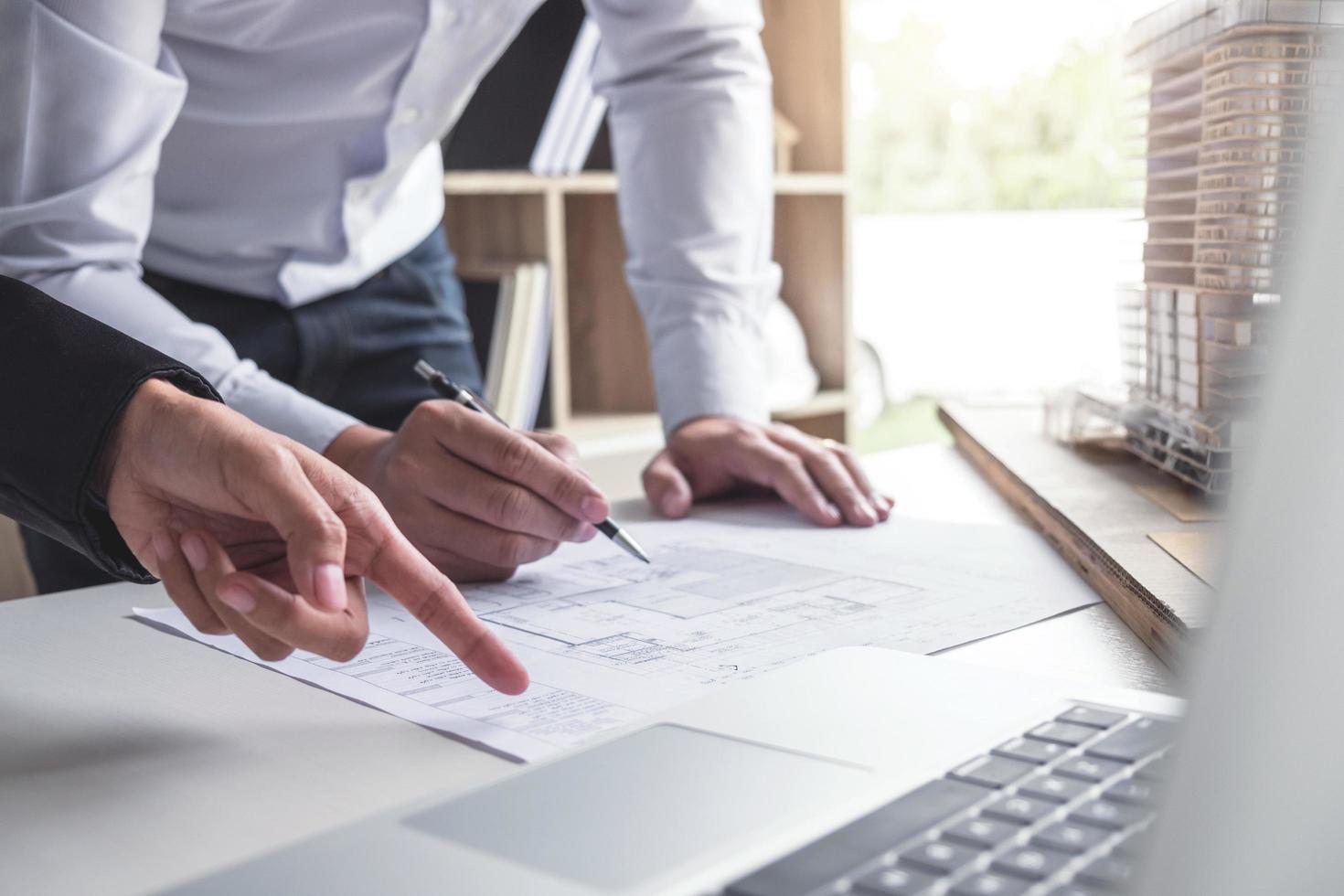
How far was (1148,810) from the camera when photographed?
184mm

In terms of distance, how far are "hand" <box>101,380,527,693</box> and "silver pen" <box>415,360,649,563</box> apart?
26cm

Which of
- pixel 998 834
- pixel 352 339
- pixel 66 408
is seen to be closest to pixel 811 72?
pixel 352 339

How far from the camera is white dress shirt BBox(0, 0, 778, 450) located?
35.9 inches

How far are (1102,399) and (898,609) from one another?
454 mm

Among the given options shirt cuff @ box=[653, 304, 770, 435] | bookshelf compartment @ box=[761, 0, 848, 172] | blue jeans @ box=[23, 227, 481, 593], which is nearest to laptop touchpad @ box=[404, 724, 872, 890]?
shirt cuff @ box=[653, 304, 770, 435]

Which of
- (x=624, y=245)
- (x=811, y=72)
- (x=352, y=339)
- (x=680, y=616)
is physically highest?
(x=811, y=72)

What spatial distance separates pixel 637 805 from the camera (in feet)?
1.28

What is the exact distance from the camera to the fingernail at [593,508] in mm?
789

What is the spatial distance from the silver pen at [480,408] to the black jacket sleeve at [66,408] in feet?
0.85

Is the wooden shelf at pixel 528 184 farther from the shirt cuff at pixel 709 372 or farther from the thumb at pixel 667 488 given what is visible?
the thumb at pixel 667 488

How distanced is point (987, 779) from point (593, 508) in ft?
1.45

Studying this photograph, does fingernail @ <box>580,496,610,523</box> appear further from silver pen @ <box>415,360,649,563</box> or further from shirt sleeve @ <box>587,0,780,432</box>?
shirt sleeve @ <box>587,0,780,432</box>

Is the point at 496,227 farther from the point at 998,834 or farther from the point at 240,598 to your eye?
the point at 998,834

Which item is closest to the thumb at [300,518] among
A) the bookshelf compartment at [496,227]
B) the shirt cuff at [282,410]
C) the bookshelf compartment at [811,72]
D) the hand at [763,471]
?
the shirt cuff at [282,410]
